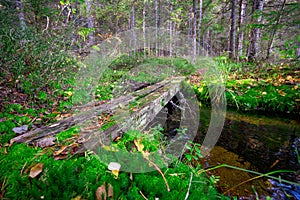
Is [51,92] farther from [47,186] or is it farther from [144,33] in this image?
[144,33]

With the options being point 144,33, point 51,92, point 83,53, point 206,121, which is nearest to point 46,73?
point 51,92

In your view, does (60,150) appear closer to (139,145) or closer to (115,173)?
(115,173)

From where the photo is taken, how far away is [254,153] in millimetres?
3191

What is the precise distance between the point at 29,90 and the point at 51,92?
0.45 m

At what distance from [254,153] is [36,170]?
3375mm

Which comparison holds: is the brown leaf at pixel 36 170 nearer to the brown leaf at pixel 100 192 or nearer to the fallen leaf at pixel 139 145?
the brown leaf at pixel 100 192

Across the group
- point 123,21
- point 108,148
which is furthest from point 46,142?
point 123,21

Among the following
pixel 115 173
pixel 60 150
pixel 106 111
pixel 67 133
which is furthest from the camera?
pixel 106 111

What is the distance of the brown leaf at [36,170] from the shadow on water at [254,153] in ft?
5.99

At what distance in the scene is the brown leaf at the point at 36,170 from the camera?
115 centimetres

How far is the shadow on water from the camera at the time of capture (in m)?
2.30

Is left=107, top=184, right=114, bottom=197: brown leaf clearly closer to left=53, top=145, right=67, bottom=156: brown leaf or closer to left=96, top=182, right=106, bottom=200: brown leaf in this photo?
left=96, top=182, right=106, bottom=200: brown leaf

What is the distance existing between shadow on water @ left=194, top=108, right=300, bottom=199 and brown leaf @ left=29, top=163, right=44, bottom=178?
5.99 feet

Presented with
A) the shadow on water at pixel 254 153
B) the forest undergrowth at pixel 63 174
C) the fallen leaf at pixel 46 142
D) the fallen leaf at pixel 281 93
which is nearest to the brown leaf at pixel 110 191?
the forest undergrowth at pixel 63 174
